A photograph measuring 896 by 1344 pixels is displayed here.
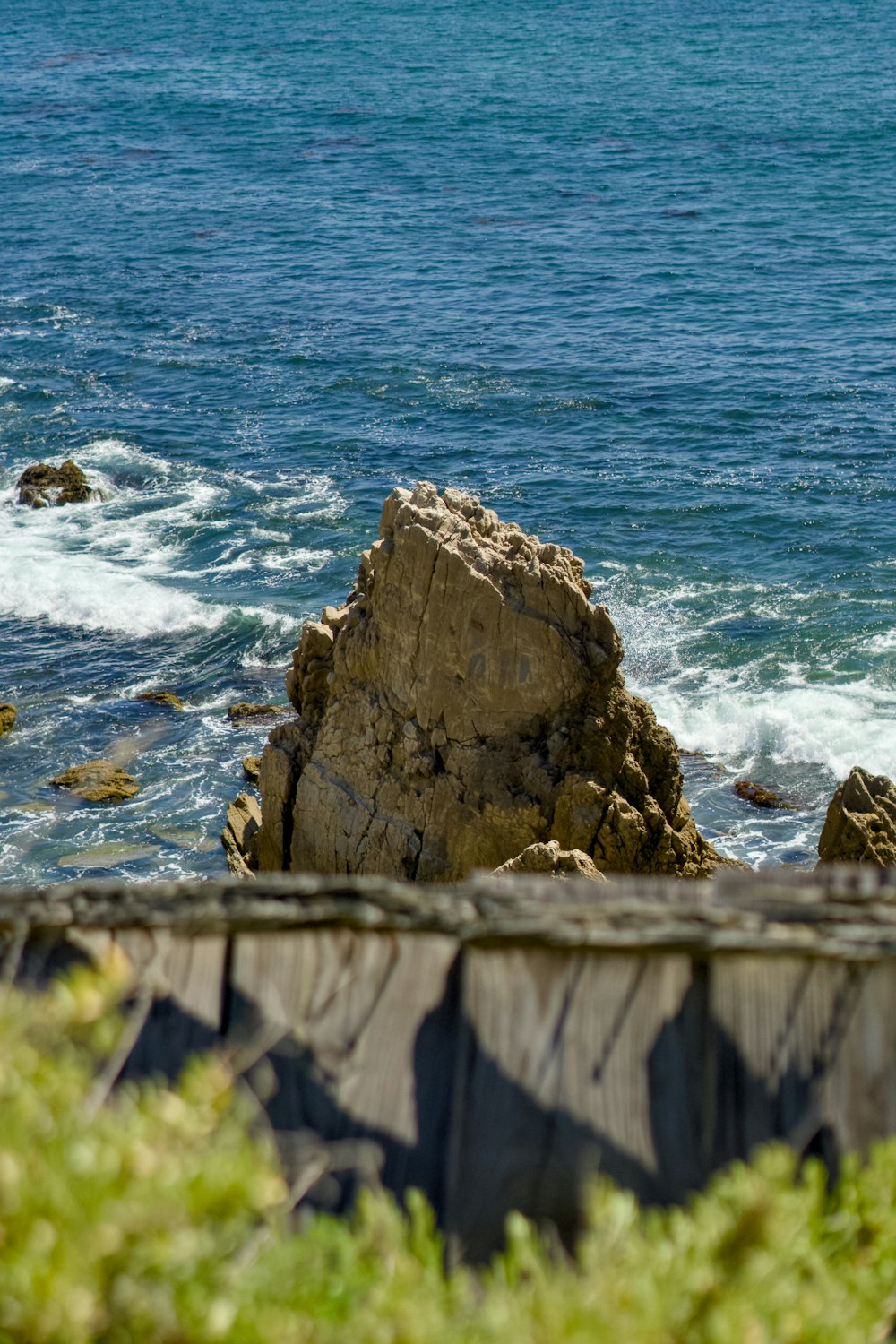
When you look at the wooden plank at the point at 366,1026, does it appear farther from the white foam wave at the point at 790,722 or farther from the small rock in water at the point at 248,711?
the small rock in water at the point at 248,711

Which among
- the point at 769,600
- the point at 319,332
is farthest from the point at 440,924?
the point at 319,332

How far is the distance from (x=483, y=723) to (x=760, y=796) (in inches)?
329

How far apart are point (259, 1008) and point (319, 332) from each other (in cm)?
4403

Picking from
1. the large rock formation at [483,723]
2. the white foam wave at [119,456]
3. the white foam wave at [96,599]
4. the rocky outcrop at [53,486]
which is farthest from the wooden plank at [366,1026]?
the white foam wave at [119,456]

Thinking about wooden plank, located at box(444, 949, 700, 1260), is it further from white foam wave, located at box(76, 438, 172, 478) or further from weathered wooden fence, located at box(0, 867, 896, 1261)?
white foam wave, located at box(76, 438, 172, 478)

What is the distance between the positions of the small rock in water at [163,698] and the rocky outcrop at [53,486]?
10.5 metres

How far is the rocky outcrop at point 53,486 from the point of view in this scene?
35.7 metres

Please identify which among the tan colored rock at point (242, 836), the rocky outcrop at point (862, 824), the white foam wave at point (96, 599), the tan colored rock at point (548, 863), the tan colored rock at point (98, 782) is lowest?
the tan colored rock at point (98, 782)

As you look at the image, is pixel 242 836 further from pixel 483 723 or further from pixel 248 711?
pixel 248 711

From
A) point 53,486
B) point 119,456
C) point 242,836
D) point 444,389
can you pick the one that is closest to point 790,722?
point 242,836

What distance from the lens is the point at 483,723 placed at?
16.2m

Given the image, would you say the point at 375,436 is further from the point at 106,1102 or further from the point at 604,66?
the point at 604,66

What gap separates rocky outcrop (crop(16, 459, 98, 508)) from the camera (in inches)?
1405

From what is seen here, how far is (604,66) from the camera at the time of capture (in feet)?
284
